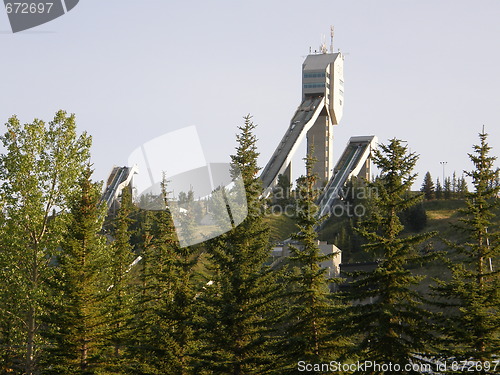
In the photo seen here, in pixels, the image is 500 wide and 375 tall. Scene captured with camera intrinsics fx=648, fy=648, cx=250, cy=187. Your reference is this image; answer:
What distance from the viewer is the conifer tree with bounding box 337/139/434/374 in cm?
2319

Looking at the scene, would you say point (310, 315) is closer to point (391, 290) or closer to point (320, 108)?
point (391, 290)

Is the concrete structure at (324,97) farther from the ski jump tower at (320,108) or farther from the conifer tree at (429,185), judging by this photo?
the conifer tree at (429,185)

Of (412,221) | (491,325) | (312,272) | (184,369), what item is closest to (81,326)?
(184,369)

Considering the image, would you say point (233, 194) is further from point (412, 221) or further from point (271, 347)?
point (412, 221)

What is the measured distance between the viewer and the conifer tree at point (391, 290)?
913 inches

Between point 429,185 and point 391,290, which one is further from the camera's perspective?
point 429,185

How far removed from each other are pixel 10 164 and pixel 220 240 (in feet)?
38.7

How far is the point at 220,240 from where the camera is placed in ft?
105

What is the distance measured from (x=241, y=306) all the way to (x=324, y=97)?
113m

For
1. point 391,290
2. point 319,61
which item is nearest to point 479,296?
point 391,290

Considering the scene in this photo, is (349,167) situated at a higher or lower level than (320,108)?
lower

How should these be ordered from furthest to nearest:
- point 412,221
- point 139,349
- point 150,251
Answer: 1. point 412,221
2. point 150,251
3. point 139,349

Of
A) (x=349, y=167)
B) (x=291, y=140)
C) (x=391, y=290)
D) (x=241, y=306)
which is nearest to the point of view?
(x=391, y=290)

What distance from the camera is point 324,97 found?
140 metres
